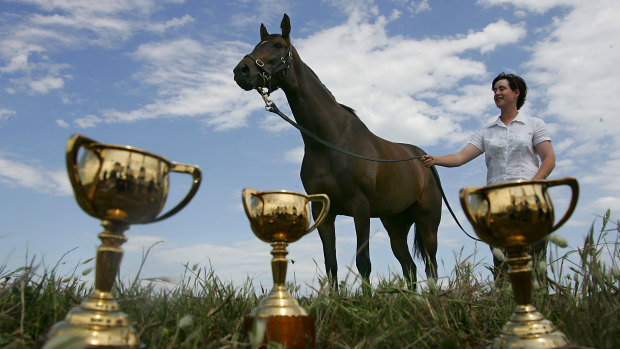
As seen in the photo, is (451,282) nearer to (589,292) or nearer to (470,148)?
(589,292)

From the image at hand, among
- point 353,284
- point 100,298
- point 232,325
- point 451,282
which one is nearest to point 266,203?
point 232,325

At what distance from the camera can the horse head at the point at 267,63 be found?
422 centimetres

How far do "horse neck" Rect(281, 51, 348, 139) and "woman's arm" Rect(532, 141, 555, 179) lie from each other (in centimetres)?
174

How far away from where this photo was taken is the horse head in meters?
4.22

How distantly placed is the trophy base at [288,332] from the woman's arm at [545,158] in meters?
2.63

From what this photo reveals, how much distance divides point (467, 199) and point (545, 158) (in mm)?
2589

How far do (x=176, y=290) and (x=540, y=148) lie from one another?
3124 millimetres

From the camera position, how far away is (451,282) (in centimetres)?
342

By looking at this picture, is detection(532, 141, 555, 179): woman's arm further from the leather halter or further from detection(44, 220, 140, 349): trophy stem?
detection(44, 220, 140, 349): trophy stem

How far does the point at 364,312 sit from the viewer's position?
2648mm

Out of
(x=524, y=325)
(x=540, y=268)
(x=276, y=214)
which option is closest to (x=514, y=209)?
(x=524, y=325)

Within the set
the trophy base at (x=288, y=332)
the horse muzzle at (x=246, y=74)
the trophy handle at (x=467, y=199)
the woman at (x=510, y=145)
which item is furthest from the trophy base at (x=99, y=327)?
the woman at (x=510, y=145)

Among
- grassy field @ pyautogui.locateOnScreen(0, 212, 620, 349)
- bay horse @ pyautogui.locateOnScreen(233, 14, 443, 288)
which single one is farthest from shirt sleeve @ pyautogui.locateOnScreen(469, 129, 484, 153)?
grassy field @ pyautogui.locateOnScreen(0, 212, 620, 349)

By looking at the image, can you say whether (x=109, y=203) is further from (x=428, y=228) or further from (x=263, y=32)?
(x=428, y=228)
